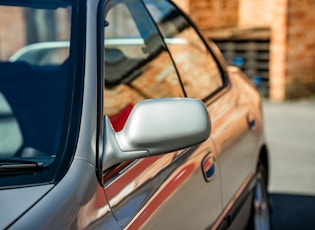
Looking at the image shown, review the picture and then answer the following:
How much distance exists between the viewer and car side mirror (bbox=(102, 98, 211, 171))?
5.91 ft

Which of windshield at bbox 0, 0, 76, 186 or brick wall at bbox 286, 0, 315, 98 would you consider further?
brick wall at bbox 286, 0, 315, 98

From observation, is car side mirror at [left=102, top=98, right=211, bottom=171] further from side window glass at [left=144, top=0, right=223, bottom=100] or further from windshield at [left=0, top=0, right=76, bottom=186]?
side window glass at [left=144, top=0, right=223, bottom=100]

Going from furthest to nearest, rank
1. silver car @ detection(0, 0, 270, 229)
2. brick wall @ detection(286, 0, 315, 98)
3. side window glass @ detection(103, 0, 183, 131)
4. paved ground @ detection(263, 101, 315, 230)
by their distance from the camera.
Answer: brick wall @ detection(286, 0, 315, 98)
paved ground @ detection(263, 101, 315, 230)
side window glass @ detection(103, 0, 183, 131)
silver car @ detection(0, 0, 270, 229)

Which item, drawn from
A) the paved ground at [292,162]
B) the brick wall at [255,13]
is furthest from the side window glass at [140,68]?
the brick wall at [255,13]

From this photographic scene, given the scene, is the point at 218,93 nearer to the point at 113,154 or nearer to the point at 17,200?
the point at 113,154

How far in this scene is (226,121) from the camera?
3.02 m

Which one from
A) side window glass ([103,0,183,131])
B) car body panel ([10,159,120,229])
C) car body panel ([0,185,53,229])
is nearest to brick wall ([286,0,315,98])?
side window glass ([103,0,183,131])

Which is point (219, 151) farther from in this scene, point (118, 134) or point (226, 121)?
point (118, 134)

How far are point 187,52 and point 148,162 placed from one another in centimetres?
125

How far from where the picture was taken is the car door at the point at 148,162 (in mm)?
1880

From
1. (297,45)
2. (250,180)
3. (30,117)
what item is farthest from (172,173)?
(297,45)

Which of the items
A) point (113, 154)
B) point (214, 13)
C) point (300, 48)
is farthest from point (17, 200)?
point (214, 13)

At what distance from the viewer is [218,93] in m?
3.24

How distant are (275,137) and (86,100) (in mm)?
5739
